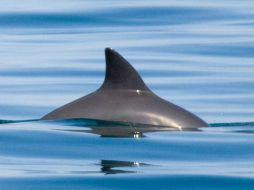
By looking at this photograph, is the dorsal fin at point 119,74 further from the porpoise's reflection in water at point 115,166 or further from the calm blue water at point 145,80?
the porpoise's reflection in water at point 115,166

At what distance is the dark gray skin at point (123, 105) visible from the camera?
10.7 meters

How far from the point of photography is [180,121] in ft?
36.0

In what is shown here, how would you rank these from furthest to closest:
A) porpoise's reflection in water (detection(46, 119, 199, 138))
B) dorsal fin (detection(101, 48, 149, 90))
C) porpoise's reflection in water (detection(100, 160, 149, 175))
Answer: dorsal fin (detection(101, 48, 149, 90)) < porpoise's reflection in water (detection(46, 119, 199, 138)) < porpoise's reflection in water (detection(100, 160, 149, 175))

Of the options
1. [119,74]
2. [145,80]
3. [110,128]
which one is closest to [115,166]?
[110,128]

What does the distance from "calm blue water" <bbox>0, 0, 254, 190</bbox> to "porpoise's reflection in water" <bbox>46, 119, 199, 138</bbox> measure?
17 mm

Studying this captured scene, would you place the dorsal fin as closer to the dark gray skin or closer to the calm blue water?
the dark gray skin

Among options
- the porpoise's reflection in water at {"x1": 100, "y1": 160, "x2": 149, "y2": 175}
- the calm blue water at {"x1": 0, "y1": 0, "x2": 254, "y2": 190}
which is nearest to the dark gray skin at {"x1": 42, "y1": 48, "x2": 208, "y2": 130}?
the calm blue water at {"x1": 0, "y1": 0, "x2": 254, "y2": 190}

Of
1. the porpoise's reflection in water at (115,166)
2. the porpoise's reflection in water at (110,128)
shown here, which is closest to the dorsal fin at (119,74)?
the porpoise's reflection in water at (110,128)

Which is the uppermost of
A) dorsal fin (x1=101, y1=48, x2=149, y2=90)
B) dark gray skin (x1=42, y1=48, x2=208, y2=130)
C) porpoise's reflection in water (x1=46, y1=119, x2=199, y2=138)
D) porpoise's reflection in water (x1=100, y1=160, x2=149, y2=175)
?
dorsal fin (x1=101, y1=48, x2=149, y2=90)

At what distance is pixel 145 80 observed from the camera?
15.9 m

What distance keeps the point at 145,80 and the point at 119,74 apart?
5.12 meters

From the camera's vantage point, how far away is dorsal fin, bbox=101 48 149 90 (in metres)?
10.7

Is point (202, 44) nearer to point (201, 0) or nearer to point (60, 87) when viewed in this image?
point (60, 87)

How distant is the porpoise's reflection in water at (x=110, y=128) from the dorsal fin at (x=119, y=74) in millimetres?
344
